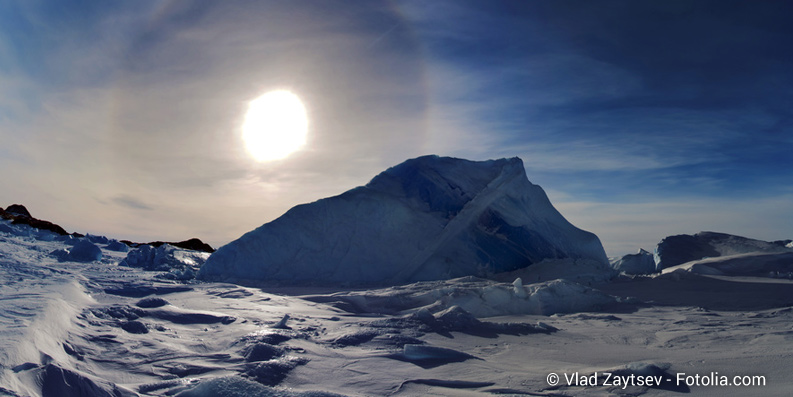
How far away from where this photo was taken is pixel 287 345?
5.21 m

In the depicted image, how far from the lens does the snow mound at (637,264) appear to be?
1338cm

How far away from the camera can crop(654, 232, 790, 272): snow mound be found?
564 inches

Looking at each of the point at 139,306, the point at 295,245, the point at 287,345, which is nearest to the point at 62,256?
the point at 295,245

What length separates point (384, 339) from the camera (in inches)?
215

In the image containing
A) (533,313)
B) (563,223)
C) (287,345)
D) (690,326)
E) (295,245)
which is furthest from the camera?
(563,223)

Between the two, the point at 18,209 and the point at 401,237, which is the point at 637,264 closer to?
the point at 401,237

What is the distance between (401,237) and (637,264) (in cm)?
701

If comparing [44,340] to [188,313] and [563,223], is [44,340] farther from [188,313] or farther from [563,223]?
[563,223]

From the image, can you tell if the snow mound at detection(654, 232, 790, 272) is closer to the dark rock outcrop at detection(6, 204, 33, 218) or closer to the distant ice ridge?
the distant ice ridge

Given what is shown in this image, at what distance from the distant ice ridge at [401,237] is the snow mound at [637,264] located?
114 cm

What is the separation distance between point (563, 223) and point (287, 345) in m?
11.4

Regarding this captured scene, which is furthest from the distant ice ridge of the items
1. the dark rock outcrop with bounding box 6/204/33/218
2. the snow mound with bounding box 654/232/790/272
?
the dark rock outcrop with bounding box 6/204/33/218

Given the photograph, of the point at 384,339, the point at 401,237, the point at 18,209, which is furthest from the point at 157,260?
the point at 18,209

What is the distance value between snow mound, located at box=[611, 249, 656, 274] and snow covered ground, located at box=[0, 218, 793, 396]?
3.85 metres
